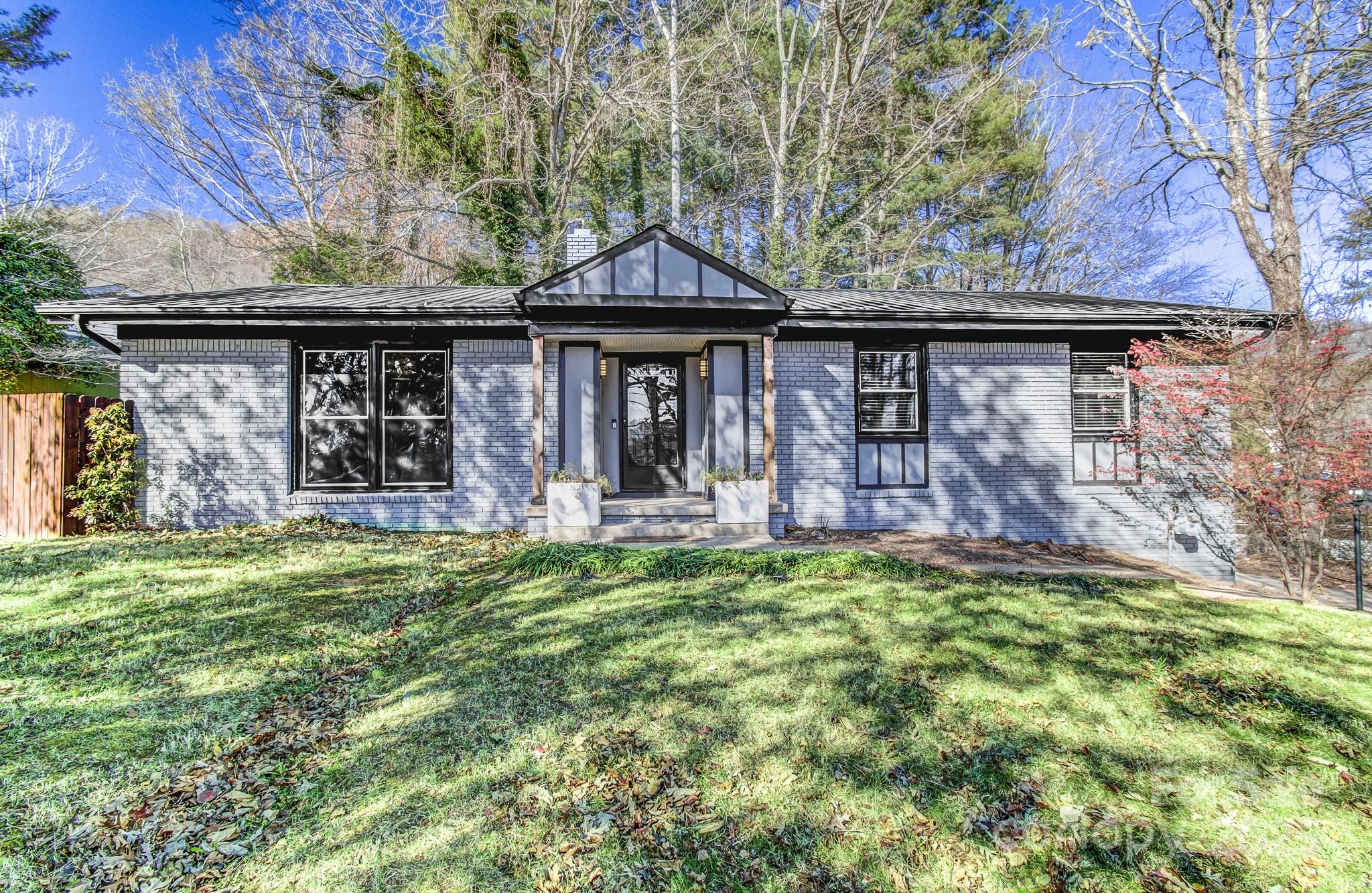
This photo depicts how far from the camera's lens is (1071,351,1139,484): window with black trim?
9.26 metres

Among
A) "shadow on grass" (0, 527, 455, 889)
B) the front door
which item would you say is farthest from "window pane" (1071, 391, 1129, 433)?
"shadow on grass" (0, 527, 455, 889)

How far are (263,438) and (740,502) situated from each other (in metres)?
6.81

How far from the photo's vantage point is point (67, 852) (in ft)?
7.83

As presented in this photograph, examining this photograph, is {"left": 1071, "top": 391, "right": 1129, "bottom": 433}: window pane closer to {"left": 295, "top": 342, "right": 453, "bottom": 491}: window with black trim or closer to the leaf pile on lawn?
{"left": 295, "top": 342, "right": 453, "bottom": 491}: window with black trim

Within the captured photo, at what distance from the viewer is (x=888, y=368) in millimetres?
9336

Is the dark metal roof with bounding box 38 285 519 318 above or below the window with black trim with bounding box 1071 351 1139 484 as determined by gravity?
above

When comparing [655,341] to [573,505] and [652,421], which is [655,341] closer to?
[652,421]

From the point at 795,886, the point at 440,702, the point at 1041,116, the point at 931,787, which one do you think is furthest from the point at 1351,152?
the point at 1041,116

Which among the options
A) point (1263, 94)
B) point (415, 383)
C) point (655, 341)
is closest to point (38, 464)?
point (415, 383)

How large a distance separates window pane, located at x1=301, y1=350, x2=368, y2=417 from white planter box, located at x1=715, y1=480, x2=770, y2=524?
548cm

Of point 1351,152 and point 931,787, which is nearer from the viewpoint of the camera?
point 931,787

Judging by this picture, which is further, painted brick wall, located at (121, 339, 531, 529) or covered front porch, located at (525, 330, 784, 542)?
painted brick wall, located at (121, 339, 531, 529)

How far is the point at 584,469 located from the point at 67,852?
6.58 meters

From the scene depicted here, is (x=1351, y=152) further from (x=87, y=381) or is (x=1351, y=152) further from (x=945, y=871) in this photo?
(x=87, y=381)
